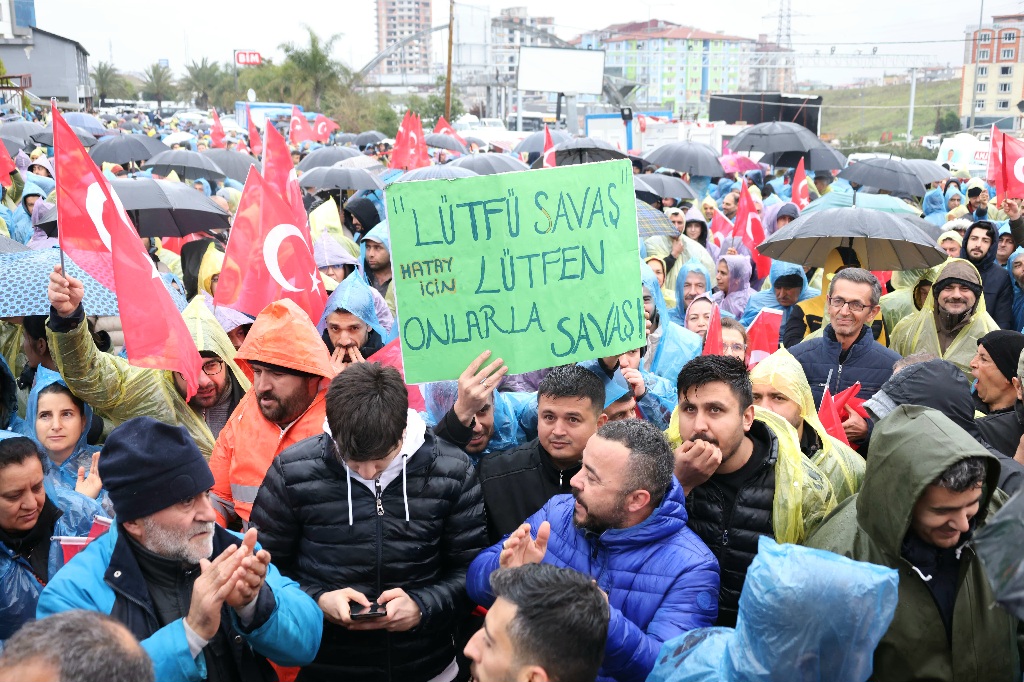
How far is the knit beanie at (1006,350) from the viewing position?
4.37 metres

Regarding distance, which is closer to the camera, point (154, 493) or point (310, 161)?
point (154, 493)

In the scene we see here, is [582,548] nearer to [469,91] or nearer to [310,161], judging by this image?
[310,161]

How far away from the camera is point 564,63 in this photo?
49.8 meters

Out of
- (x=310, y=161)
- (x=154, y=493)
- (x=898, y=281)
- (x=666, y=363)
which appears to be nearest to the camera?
(x=154, y=493)

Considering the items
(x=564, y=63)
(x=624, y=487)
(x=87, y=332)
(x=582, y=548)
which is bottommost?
(x=582, y=548)

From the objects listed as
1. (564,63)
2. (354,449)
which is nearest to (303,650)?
(354,449)

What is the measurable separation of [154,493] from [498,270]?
1.39 m

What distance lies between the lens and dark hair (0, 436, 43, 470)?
3.09m

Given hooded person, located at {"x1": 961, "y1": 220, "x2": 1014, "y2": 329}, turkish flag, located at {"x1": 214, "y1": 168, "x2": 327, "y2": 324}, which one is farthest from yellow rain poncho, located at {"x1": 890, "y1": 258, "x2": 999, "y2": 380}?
turkish flag, located at {"x1": 214, "y1": 168, "x2": 327, "y2": 324}

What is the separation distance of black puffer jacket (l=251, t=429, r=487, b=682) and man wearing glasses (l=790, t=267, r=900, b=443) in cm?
293

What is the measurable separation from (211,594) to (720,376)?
1874 mm

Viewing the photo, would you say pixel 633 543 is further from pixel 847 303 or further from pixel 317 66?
pixel 317 66

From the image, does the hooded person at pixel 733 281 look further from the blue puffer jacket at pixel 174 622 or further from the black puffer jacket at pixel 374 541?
the blue puffer jacket at pixel 174 622

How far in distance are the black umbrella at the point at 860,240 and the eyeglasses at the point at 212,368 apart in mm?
3728
